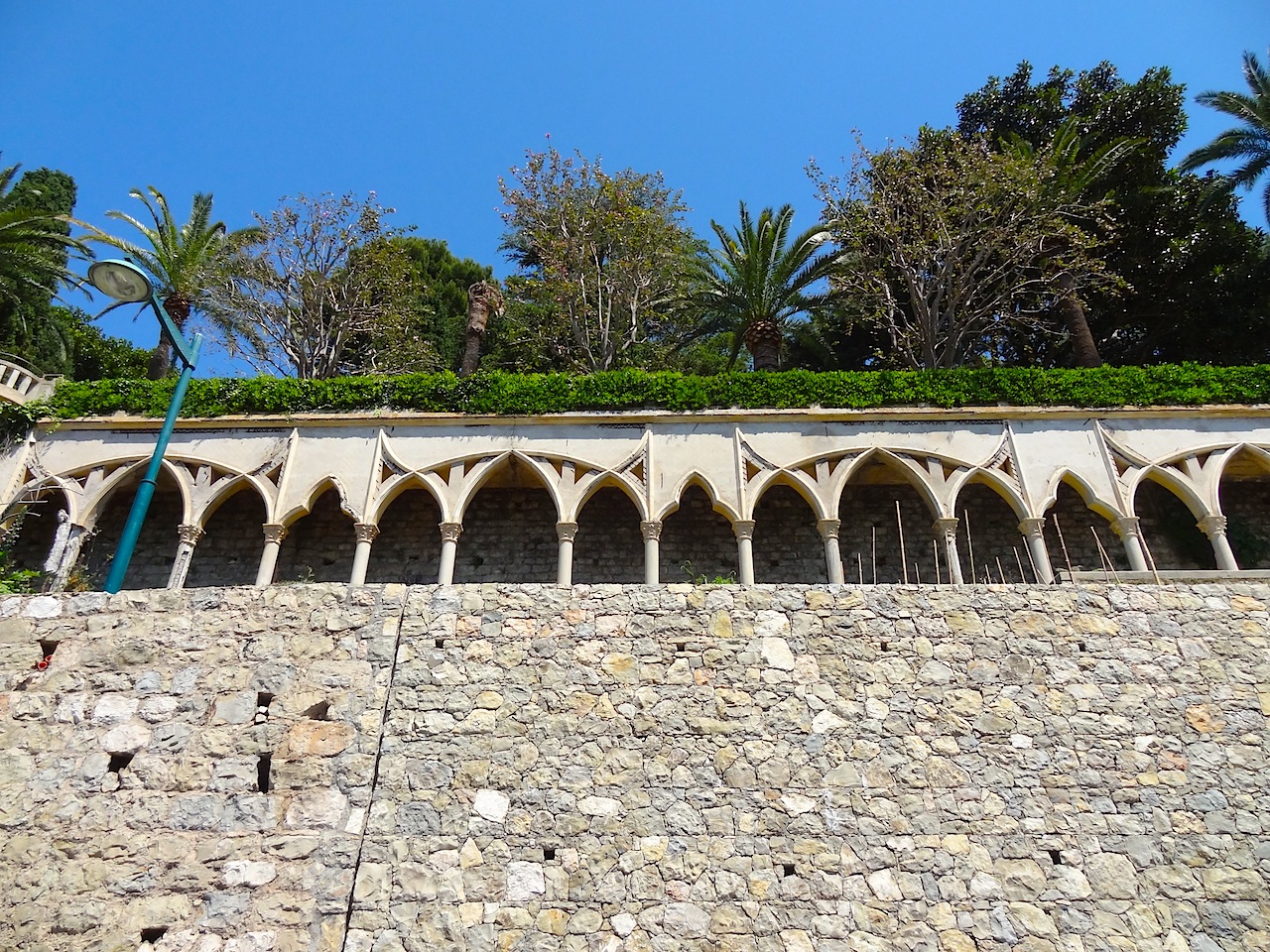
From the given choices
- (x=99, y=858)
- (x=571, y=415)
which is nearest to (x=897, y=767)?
(x=99, y=858)

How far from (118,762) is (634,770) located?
4.83 meters

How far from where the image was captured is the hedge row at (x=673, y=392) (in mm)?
18000

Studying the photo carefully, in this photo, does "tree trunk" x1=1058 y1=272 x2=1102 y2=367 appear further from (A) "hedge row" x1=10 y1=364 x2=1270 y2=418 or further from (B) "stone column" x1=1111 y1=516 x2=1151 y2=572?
(B) "stone column" x1=1111 y1=516 x2=1151 y2=572

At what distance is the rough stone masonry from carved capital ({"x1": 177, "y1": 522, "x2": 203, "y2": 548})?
29.0ft

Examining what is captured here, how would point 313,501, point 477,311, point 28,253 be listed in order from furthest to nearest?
point 477,311 → point 28,253 → point 313,501

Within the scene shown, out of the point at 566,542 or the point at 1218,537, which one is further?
the point at 566,542

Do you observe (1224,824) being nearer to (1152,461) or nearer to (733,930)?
(733,930)

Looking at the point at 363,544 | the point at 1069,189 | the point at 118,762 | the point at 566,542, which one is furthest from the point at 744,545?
the point at 1069,189

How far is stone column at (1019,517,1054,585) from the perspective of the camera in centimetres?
1639

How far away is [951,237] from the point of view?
21844mm

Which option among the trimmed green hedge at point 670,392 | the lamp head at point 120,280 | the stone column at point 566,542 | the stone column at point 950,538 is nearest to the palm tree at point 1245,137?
the trimmed green hedge at point 670,392

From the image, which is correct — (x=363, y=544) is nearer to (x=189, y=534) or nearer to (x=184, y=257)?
(x=189, y=534)

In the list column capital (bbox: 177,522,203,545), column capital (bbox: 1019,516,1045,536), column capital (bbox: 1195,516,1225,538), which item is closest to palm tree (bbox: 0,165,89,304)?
column capital (bbox: 177,522,203,545)

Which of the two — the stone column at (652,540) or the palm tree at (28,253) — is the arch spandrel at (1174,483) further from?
the palm tree at (28,253)
